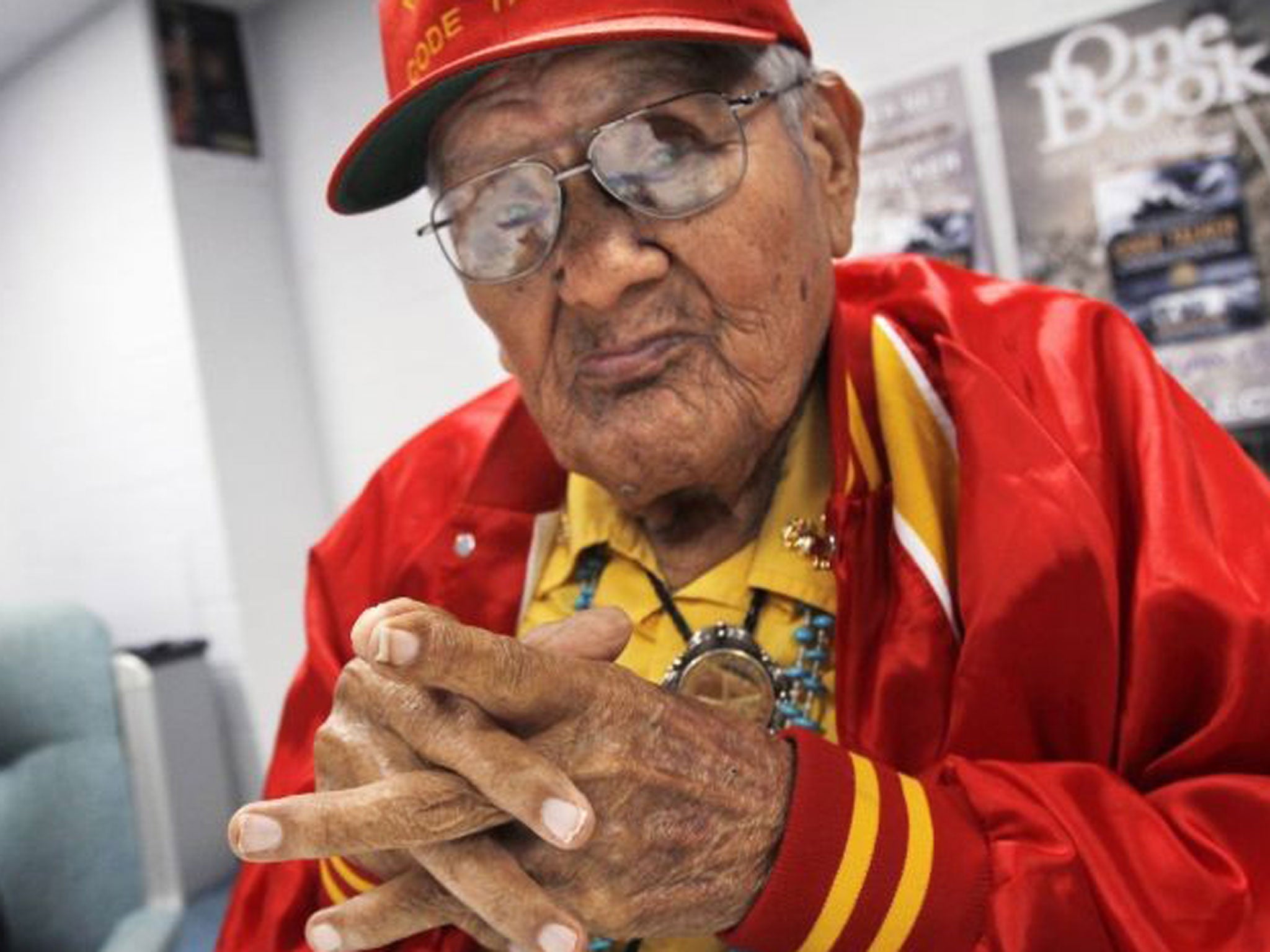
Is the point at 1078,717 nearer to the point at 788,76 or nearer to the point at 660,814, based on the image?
the point at 660,814

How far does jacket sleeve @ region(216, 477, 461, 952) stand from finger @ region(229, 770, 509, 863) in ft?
0.97

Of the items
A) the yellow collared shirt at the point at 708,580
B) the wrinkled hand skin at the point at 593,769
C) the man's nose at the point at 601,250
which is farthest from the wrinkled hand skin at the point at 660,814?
the man's nose at the point at 601,250

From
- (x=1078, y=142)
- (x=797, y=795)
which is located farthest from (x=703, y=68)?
(x=1078, y=142)

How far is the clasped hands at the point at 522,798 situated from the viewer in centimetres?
62

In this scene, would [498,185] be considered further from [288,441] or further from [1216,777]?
[288,441]

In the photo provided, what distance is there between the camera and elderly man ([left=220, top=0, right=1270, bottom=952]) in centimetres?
67

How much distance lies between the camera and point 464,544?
3.65 ft

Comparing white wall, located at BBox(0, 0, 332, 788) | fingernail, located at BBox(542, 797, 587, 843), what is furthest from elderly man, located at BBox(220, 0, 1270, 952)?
white wall, located at BBox(0, 0, 332, 788)

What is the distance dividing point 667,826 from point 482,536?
0.49 meters

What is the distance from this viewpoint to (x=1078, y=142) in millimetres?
2248

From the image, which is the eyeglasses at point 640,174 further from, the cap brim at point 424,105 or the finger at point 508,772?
the finger at point 508,772

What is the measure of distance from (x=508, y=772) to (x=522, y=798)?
2 cm

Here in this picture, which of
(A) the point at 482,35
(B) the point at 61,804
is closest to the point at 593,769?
(A) the point at 482,35

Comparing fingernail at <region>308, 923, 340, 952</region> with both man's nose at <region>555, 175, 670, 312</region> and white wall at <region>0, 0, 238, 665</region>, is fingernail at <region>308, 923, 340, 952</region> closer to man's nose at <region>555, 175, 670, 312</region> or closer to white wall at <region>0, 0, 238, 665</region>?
man's nose at <region>555, 175, 670, 312</region>
